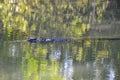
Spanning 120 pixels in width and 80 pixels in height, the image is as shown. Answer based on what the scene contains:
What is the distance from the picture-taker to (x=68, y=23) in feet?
91.9

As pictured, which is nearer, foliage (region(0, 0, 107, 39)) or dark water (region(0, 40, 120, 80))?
dark water (region(0, 40, 120, 80))

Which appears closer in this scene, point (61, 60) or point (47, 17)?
point (61, 60)

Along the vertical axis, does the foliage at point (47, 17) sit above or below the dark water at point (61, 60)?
above

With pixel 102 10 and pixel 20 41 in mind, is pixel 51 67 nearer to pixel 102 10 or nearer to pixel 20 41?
pixel 20 41

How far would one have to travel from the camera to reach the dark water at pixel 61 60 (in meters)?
12.6

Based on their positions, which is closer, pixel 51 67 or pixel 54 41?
pixel 51 67

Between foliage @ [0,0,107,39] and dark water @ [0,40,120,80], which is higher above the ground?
foliage @ [0,0,107,39]

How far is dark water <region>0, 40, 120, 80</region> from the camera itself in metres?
12.6

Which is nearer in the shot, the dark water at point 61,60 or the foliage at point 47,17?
the dark water at point 61,60

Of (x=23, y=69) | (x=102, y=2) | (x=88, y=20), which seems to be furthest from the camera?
(x=102, y=2)

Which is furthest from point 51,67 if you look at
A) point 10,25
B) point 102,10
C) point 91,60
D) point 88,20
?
point 102,10

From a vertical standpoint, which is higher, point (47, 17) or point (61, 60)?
point (47, 17)

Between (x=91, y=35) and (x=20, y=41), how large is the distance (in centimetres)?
435

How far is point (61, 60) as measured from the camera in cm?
1503
